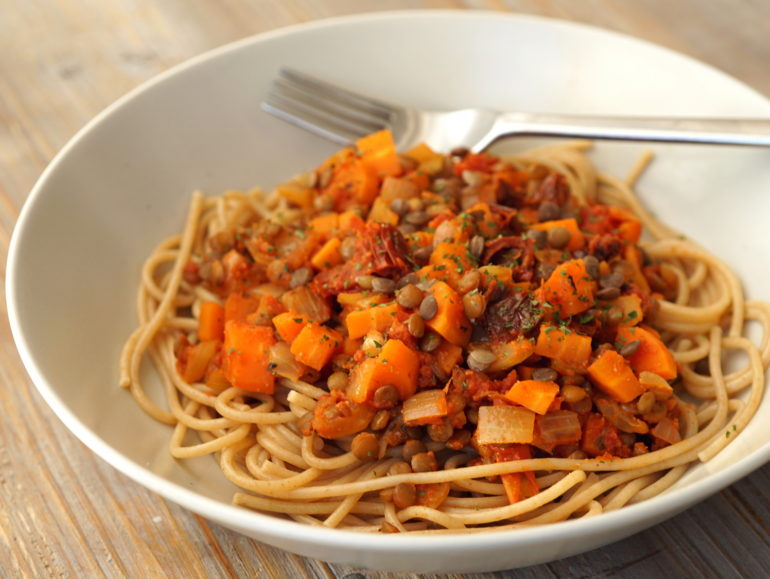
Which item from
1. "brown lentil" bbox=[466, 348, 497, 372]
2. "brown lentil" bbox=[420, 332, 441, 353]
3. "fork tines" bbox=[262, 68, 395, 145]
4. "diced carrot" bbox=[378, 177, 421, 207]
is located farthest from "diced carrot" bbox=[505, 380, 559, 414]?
"fork tines" bbox=[262, 68, 395, 145]

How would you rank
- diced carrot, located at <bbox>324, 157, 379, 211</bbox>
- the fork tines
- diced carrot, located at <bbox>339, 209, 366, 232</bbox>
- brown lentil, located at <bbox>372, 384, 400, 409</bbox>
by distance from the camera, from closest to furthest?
brown lentil, located at <bbox>372, 384, 400, 409</bbox>
diced carrot, located at <bbox>339, 209, 366, 232</bbox>
diced carrot, located at <bbox>324, 157, 379, 211</bbox>
the fork tines

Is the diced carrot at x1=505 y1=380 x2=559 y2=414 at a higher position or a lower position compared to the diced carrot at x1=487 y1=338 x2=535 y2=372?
lower

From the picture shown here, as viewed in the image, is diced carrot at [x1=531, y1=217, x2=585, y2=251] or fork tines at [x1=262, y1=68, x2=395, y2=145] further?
fork tines at [x1=262, y1=68, x2=395, y2=145]

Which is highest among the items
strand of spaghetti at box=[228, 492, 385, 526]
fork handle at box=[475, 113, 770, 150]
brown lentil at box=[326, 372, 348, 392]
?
fork handle at box=[475, 113, 770, 150]

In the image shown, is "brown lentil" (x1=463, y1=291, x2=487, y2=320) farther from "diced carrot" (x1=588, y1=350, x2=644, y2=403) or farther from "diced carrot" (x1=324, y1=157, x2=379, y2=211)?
"diced carrot" (x1=324, y1=157, x2=379, y2=211)

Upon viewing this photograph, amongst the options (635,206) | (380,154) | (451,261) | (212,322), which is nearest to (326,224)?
(380,154)

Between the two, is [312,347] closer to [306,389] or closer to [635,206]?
[306,389]
